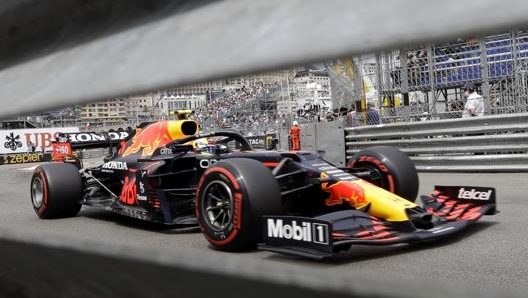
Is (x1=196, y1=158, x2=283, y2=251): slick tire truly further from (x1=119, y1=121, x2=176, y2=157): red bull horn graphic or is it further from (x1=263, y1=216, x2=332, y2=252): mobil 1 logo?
(x1=119, y1=121, x2=176, y2=157): red bull horn graphic

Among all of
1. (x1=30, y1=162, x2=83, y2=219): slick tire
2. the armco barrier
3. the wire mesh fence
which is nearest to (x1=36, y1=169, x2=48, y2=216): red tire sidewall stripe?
(x1=30, y1=162, x2=83, y2=219): slick tire

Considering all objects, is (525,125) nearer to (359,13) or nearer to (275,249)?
(275,249)

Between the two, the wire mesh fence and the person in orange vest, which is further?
the person in orange vest

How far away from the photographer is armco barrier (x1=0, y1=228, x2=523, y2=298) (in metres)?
0.56

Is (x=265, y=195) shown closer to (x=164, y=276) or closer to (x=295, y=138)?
(x=164, y=276)

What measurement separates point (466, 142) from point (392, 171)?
196 inches

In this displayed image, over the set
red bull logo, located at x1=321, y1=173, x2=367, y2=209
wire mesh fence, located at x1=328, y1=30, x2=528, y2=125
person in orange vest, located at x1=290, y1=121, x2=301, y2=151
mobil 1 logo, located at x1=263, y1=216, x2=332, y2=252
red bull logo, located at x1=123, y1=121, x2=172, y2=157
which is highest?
wire mesh fence, located at x1=328, y1=30, x2=528, y2=125

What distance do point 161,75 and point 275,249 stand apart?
123 inches

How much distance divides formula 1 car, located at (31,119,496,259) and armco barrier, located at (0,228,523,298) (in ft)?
8.52

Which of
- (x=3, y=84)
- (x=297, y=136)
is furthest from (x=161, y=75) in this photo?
(x=297, y=136)

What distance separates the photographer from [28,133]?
97.0 feet

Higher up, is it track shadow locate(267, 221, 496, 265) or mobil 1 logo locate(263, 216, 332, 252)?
mobil 1 logo locate(263, 216, 332, 252)

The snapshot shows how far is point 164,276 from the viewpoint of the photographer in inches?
31.2

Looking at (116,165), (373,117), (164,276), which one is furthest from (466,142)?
(164,276)
